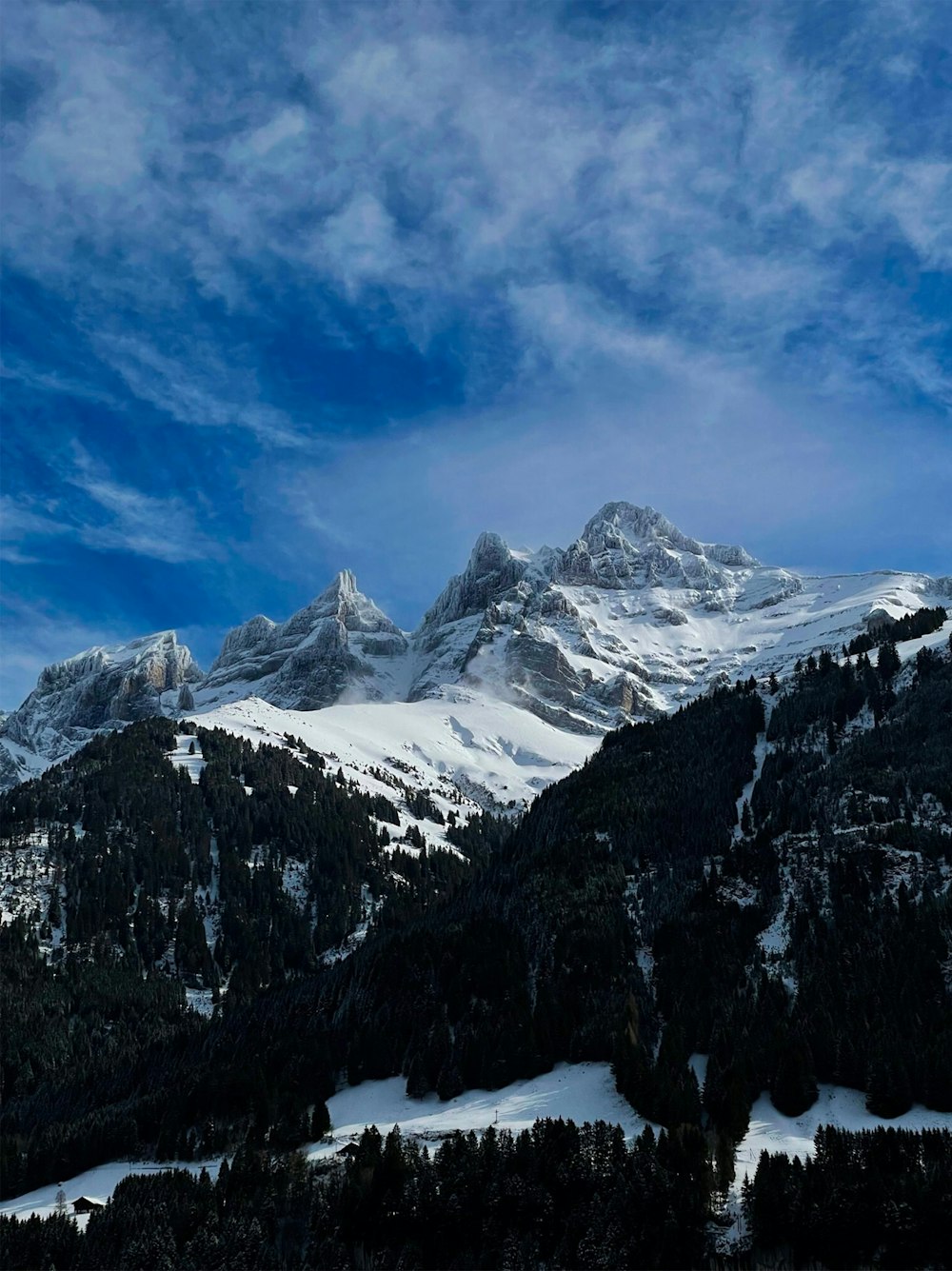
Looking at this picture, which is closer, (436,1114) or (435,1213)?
(435,1213)

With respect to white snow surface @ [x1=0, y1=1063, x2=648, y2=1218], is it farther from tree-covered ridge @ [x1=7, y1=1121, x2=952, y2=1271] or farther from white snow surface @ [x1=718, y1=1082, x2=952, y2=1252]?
white snow surface @ [x1=718, y1=1082, x2=952, y2=1252]

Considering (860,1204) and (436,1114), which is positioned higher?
(436,1114)

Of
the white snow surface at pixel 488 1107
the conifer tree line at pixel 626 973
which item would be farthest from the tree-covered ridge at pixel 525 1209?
the white snow surface at pixel 488 1107

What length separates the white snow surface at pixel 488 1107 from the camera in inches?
3836

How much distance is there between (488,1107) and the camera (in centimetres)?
10481

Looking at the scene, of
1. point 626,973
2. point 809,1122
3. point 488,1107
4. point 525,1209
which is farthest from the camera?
point 626,973

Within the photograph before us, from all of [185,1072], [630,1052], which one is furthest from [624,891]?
[185,1072]

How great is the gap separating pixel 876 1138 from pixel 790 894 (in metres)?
60.0

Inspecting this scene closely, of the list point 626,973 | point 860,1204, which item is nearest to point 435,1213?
point 860,1204

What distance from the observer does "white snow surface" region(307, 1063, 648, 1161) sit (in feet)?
320

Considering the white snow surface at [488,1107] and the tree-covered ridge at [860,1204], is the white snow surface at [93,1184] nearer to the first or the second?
the white snow surface at [488,1107]

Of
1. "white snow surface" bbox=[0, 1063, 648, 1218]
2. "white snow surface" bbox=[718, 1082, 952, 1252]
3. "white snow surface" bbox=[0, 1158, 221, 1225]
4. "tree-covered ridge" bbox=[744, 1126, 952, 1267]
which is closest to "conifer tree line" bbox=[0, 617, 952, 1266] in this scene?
"white snow surface" bbox=[718, 1082, 952, 1252]

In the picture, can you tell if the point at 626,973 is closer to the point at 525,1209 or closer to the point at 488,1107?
the point at 488,1107

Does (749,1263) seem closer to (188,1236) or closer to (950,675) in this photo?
(188,1236)
